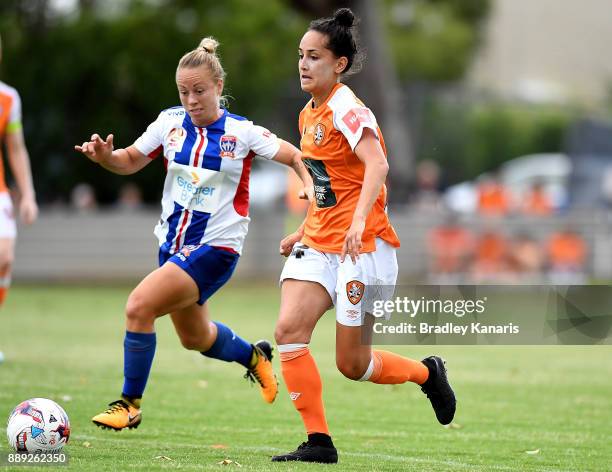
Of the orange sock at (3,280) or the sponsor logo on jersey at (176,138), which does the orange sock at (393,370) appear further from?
the orange sock at (3,280)

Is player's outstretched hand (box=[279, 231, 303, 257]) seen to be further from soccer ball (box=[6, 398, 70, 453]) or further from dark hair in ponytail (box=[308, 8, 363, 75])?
soccer ball (box=[6, 398, 70, 453])

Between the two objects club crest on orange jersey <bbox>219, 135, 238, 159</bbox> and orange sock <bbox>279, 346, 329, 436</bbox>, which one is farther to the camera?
club crest on orange jersey <bbox>219, 135, 238, 159</bbox>

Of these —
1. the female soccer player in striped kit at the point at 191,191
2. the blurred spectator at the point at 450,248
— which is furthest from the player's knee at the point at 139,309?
the blurred spectator at the point at 450,248

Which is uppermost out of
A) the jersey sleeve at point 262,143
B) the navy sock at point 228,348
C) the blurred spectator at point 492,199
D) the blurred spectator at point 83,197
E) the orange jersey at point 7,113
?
the blurred spectator at point 492,199

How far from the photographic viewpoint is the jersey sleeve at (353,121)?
21.3 feet

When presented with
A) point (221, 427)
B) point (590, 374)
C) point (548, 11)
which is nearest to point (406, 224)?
point (590, 374)

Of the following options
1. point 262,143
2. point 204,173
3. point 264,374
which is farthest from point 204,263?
point 264,374

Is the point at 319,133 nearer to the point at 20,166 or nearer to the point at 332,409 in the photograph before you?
the point at 332,409

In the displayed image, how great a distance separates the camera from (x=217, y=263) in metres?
7.41

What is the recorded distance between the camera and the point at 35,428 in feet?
20.6

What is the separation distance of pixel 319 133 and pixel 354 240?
797 millimetres

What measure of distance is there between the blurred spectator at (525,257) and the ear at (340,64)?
1624cm

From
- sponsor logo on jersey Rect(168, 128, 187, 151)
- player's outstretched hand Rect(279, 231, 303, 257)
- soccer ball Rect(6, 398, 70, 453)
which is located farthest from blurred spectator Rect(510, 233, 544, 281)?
soccer ball Rect(6, 398, 70, 453)

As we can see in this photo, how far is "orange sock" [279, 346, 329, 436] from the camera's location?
6.58 m
